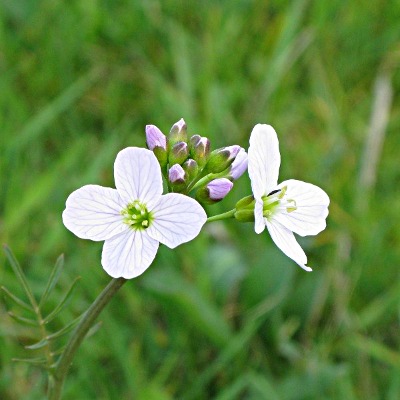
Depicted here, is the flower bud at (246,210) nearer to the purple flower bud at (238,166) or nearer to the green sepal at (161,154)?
the purple flower bud at (238,166)

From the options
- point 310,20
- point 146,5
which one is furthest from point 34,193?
point 310,20

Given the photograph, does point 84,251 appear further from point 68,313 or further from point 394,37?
point 394,37

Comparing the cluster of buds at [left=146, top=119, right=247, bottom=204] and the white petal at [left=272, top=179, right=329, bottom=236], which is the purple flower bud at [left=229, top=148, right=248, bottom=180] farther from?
the white petal at [left=272, top=179, right=329, bottom=236]

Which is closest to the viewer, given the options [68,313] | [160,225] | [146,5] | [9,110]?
[160,225]

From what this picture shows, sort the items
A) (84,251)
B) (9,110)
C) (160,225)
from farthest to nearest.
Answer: (9,110), (84,251), (160,225)

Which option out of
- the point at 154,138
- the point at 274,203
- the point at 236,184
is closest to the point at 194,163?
the point at 154,138

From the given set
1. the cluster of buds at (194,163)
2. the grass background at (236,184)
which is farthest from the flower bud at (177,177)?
the grass background at (236,184)

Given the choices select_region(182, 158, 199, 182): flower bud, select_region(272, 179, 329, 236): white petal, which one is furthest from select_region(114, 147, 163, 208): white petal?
select_region(272, 179, 329, 236): white petal
